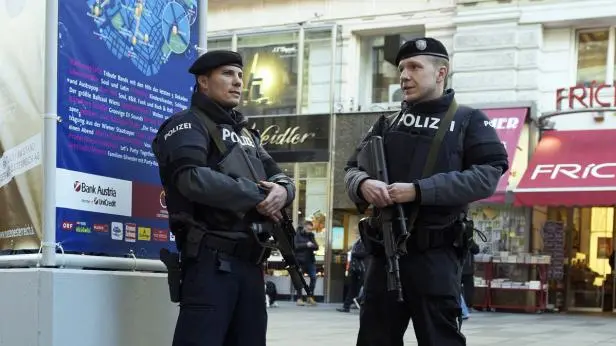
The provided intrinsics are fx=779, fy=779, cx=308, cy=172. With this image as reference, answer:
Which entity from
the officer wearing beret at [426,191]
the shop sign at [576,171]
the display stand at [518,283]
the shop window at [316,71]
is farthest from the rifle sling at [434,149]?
the shop window at [316,71]

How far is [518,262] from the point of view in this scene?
49.7ft

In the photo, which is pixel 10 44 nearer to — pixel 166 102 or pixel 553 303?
pixel 166 102

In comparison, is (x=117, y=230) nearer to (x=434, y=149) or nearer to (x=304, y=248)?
(x=434, y=149)

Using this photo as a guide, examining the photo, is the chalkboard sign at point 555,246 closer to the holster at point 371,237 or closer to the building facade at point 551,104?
the building facade at point 551,104

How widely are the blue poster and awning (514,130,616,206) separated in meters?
10.6

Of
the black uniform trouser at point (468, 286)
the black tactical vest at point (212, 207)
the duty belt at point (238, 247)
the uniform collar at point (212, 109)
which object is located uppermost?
the uniform collar at point (212, 109)

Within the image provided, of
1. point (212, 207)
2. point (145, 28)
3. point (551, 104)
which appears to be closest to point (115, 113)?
point (145, 28)

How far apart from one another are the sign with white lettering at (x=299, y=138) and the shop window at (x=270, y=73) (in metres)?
0.34

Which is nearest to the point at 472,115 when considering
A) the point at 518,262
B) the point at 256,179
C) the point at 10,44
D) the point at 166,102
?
the point at 256,179

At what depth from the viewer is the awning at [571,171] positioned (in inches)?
542

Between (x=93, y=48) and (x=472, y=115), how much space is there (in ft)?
6.62

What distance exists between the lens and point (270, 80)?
59.8ft

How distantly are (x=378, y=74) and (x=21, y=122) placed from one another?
14129 mm

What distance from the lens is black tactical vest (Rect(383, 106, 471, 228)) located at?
3742 millimetres
